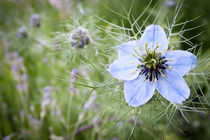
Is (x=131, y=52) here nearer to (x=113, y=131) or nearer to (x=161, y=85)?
(x=161, y=85)

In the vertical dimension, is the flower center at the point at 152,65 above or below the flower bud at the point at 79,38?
below

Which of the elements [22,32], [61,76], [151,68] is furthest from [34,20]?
[151,68]

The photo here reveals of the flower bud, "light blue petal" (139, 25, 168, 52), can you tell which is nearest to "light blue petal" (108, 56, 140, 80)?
"light blue petal" (139, 25, 168, 52)

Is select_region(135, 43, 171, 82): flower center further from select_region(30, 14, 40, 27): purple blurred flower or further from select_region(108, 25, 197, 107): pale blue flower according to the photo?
select_region(30, 14, 40, 27): purple blurred flower

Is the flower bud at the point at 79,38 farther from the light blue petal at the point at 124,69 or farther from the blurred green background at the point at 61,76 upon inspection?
the light blue petal at the point at 124,69

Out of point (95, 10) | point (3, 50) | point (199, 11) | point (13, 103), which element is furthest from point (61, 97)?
point (199, 11)

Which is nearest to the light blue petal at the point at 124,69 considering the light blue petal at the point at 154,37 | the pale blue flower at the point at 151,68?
the pale blue flower at the point at 151,68
